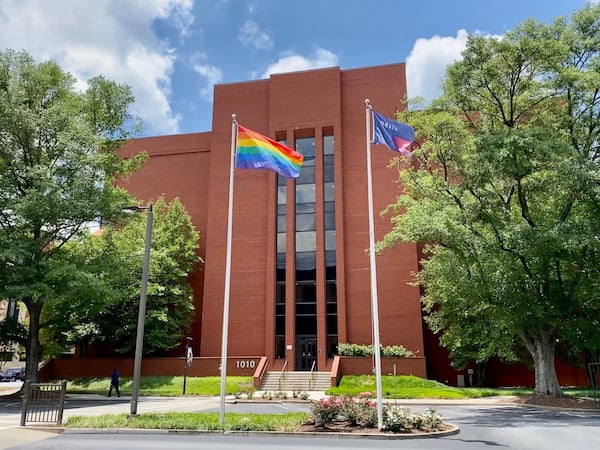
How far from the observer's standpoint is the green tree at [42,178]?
78.5 ft

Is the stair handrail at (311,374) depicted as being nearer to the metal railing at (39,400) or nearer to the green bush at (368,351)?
the green bush at (368,351)

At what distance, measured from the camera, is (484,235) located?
73.8ft

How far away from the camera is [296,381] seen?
31.2 metres

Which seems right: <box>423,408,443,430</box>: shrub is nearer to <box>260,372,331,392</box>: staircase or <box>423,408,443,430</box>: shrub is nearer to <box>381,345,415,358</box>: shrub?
<box>260,372,331,392</box>: staircase

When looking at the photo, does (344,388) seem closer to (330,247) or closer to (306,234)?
(330,247)

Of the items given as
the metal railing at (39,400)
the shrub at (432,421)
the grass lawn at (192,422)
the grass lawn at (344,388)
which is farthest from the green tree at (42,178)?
the shrub at (432,421)

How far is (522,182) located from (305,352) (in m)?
19.1

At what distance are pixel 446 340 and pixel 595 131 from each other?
15.1m

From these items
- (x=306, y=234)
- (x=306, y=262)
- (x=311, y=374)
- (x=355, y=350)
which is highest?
(x=306, y=234)

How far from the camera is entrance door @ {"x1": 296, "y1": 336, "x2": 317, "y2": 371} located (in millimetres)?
34438

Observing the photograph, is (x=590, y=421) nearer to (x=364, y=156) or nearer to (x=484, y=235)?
(x=484, y=235)

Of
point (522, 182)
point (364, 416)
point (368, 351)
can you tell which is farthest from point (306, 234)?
point (364, 416)

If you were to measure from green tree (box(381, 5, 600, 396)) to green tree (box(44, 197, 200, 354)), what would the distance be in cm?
1650

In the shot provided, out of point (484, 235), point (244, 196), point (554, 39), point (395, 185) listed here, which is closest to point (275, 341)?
point (244, 196)
